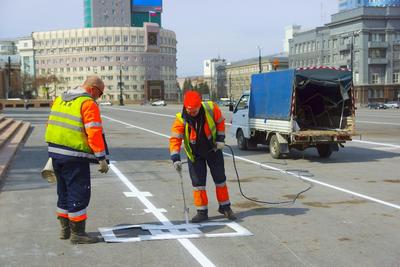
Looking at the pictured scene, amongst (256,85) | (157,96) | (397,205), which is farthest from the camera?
(157,96)

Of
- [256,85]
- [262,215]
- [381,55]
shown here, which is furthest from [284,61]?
[262,215]

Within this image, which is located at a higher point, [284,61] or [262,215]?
[284,61]

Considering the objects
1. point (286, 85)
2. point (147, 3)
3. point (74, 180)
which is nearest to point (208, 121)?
point (74, 180)

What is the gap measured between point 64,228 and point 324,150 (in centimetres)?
1028

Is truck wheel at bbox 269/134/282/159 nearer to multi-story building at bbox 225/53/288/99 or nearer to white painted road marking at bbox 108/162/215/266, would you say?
white painted road marking at bbox 108/162/215/266

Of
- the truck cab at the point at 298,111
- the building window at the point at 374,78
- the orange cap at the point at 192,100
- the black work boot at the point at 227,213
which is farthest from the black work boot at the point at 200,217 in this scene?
the building window at the point at 374,78

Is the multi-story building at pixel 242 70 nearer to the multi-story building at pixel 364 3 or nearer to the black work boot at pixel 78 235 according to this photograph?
the multi-story building at pixel 364 3

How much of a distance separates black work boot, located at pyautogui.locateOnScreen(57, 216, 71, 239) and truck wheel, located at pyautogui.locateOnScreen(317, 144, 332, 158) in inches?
393

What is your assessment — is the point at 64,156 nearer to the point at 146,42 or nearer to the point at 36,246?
the point at 36,246

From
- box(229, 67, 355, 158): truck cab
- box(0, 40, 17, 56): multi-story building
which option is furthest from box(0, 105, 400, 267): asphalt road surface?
box(0, 40, 17, 56): multi-story building

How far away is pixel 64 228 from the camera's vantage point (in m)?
6.57

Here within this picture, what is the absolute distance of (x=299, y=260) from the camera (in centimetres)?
569

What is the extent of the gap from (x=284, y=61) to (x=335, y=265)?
144m

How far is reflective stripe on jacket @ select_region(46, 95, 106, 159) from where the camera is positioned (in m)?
6.19
